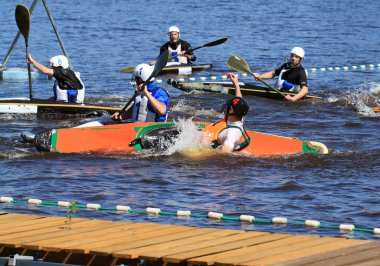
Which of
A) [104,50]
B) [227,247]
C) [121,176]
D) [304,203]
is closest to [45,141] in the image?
[121,176]

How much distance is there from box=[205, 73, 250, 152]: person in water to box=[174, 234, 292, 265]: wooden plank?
424 cm

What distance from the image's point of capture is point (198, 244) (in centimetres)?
816

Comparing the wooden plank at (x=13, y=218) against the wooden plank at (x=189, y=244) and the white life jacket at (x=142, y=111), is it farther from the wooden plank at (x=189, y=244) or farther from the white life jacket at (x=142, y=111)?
the white life jacket at (x=142, y=111)

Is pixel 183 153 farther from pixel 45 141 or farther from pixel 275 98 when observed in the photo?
pixel 275 98

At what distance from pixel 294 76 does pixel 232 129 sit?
639 cm

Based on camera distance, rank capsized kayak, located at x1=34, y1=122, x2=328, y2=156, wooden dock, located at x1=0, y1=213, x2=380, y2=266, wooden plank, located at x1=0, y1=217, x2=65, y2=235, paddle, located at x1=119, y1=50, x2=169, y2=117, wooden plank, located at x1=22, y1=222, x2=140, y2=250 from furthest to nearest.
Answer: capsized kayak, located at x1=34, y1=122, x2=328, y2=156
paddle, located at x1=119, y1=50, x2=169, y2=117
wooden plank, located at x1=0, y1=217, x2=65, y2=235
wooden plank, located at x1=22, y1=222, x2=140, y2=250
wooden dock, located at x1=0, y1=213, x2=380, y2=266

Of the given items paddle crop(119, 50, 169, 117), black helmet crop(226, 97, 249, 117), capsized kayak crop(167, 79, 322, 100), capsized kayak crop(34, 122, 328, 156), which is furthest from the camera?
capsized kayak crop(167, 79, 322, 100)

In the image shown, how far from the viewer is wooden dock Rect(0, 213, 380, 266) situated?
7.76 metres

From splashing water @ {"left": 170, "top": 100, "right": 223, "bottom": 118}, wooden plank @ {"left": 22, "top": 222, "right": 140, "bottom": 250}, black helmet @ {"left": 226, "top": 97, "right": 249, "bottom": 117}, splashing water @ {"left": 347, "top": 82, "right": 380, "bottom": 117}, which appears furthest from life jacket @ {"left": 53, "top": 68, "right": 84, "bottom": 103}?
wooden plank @ {"left": 22, "top": 222, "right": 140, "bottom": 250}

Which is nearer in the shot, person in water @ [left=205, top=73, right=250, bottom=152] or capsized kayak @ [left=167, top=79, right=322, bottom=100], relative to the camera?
person in water @ [left=205, top=73, right=250, bottom=152]

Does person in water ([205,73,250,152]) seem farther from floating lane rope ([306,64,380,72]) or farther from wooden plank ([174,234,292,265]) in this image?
floating lane rope ([306,64,380,72])

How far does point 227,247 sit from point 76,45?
74.9ft

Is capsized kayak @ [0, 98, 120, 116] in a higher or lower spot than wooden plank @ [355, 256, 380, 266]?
higher

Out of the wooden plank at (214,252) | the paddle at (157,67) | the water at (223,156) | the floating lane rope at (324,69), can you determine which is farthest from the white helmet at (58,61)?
the wooden plank at (214,252)
